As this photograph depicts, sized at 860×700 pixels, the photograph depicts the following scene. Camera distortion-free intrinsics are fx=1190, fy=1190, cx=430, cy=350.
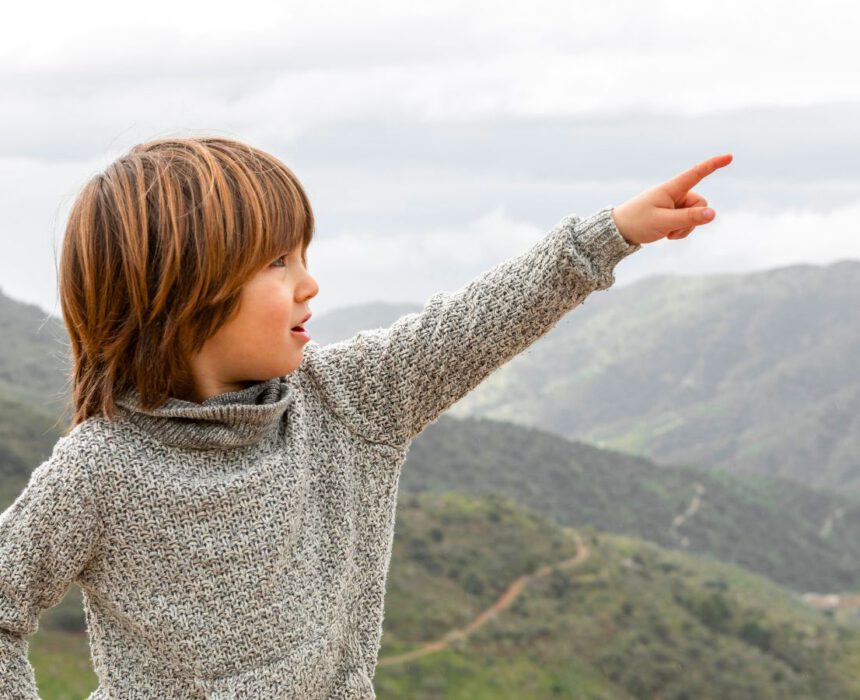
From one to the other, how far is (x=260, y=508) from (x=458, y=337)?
17.2 inches

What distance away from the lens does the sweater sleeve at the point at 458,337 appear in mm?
1968

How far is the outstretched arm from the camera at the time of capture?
194 cm

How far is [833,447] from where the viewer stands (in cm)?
8044

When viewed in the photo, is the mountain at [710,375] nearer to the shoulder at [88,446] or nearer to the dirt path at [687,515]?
the dirt path at [687,515]

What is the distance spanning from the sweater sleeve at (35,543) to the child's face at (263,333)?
0.26 metres

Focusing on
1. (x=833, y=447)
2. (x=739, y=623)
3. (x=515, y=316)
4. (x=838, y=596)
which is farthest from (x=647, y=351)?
(x=515, y=316)

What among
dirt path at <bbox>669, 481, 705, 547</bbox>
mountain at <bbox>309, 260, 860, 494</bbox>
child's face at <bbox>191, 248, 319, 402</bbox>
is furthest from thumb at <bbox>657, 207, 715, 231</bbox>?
mountain at <bbox>309, 260, 860, 494</bbox>

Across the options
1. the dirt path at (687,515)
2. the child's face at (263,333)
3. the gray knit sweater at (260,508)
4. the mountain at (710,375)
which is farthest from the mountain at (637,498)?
the child's face at (263,333)

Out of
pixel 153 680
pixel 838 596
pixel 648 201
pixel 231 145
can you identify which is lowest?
pixel 838 596

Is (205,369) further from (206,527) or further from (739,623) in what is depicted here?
(739,623)

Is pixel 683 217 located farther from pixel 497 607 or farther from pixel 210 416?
pixel 497 607

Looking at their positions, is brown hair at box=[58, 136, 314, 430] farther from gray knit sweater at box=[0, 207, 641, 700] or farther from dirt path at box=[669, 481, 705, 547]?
dirt path at box=[669, 481, 705, 547]

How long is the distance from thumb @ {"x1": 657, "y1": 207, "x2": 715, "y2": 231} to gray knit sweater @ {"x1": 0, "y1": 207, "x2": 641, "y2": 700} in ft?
0.27

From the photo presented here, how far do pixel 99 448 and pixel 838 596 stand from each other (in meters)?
49.5
